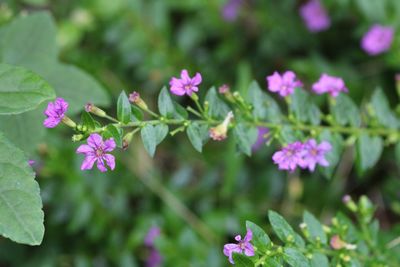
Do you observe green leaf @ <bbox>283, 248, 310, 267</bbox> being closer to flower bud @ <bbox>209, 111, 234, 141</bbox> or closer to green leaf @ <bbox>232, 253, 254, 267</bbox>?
green leaf @ <bbox>232, 253, 254, 267</bbox>

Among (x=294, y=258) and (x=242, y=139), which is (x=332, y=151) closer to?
(x=242, y=139)

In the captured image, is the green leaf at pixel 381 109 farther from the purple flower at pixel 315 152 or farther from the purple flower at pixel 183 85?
the purple flower at pixel 183 85

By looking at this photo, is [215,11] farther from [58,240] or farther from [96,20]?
[58,240]

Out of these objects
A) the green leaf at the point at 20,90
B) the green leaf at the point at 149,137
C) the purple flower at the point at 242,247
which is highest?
the green leaf at the point at 20,90

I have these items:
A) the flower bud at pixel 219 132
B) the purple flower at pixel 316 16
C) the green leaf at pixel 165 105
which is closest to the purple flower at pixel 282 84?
the flower bud at pixel 219 132

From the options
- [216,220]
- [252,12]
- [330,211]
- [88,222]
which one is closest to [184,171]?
[216,220]

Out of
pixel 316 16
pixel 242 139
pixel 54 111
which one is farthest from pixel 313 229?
pixel 316 16
